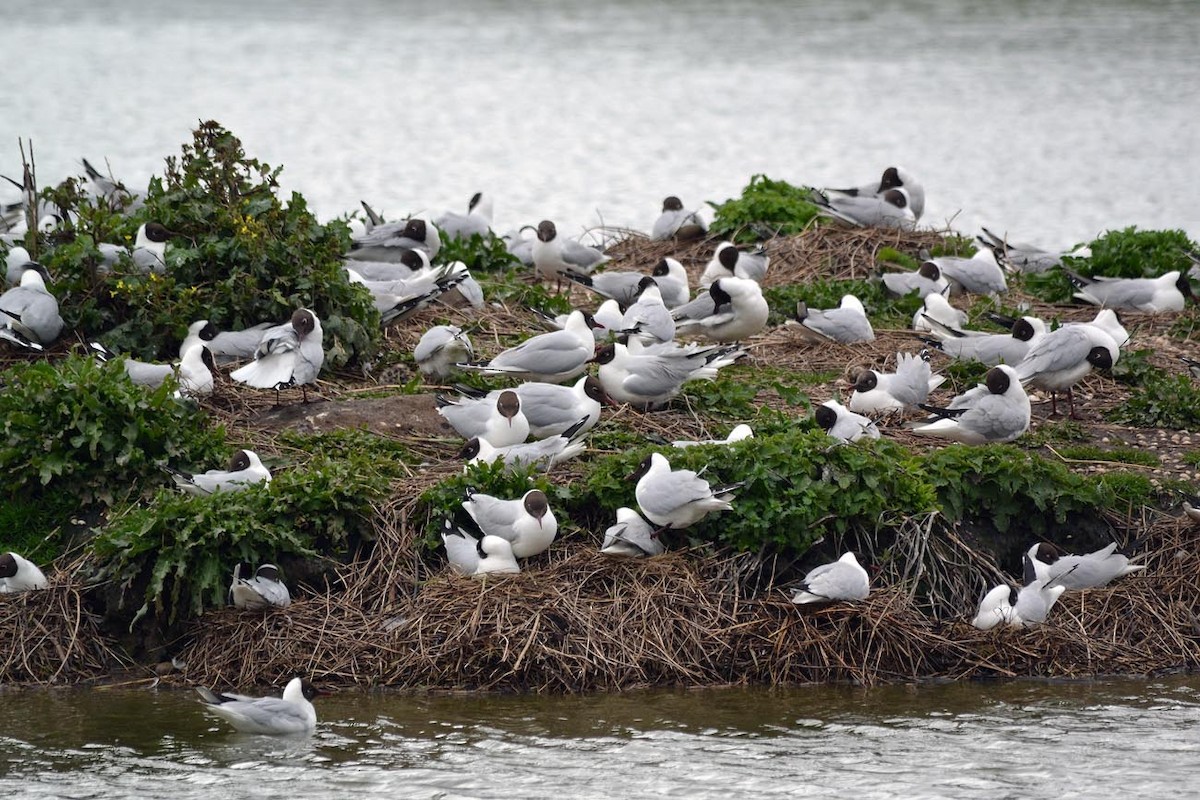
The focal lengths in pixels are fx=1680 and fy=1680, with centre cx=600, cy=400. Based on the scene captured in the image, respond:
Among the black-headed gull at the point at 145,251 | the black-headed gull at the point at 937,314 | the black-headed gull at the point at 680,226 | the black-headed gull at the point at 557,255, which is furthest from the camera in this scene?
the black-headed gull at the point at 680,226

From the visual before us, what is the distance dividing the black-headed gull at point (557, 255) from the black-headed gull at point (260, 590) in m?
5.79

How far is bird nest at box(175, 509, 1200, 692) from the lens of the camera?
8328 millimetres

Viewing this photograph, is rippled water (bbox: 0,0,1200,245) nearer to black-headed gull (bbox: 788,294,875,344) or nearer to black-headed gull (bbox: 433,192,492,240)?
black-headed gull (bbox: 433,192,492,240)

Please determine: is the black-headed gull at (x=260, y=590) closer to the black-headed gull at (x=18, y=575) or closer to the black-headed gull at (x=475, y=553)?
the black-headed gull at (x=475, y=553)

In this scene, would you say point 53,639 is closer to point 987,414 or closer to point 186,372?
point 186,372

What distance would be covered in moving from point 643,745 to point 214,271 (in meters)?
5.32

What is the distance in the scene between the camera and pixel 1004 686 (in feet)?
27.7

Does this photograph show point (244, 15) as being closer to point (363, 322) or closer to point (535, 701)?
point (363, 322)

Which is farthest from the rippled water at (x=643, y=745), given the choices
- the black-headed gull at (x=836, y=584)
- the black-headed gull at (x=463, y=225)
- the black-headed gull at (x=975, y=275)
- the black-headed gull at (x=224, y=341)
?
the black-headed gull at (x=463, y=225)

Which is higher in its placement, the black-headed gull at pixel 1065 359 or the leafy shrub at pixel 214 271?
the leafy shrub at pixel 214 271

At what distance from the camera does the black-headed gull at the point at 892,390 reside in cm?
1049

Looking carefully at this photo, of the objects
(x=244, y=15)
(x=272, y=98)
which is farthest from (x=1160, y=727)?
(x=244, y=15)

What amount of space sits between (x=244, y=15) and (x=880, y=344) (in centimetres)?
4856

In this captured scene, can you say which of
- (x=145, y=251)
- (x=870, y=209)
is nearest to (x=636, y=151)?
(x=870, y=209)
